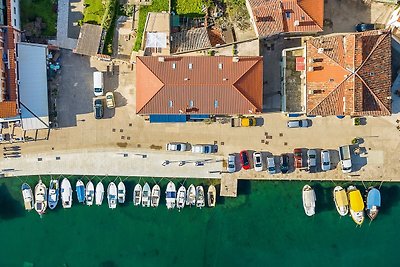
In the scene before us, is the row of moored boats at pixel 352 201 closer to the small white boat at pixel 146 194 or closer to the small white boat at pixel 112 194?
the small white boat at pixel 146 194

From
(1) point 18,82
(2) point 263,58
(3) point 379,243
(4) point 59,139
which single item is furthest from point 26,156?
(3) point 379,243

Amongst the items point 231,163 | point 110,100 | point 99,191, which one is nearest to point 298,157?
point 231,163

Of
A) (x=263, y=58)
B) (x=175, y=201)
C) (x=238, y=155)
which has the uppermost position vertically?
(x=263, y=58)

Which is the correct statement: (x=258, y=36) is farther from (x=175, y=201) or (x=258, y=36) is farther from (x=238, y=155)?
(x=175, y=201)

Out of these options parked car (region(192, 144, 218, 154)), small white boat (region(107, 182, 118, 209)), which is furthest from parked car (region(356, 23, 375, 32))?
small white boat (region(107, 182, 118, 209))

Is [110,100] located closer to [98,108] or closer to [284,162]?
[98,108]
